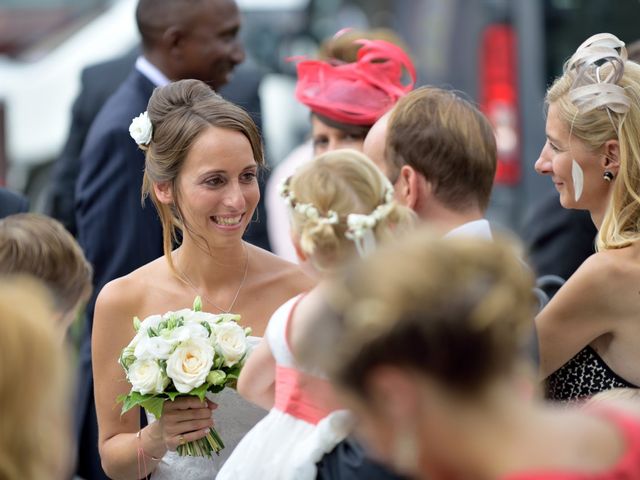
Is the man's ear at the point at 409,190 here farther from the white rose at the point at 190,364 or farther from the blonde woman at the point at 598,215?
the white rose at the point at 190,364

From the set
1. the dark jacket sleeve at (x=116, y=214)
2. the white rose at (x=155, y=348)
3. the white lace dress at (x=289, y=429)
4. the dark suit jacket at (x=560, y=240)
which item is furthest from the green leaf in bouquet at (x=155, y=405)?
the dark suit jacket at (x=560, y=240)

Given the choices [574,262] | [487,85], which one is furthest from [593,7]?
[574,262]

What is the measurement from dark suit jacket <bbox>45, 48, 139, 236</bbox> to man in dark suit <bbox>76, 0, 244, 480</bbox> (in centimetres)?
46

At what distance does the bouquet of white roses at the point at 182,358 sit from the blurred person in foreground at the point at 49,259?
0.23 meters

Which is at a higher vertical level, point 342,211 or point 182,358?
point 342,211

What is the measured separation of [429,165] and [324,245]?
0.58m

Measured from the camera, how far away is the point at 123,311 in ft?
12.8

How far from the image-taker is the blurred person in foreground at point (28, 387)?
7.00ft

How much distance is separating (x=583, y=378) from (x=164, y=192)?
143 cm

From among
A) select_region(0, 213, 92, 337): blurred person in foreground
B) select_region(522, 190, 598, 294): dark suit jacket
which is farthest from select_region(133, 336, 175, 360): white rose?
select_region(522, 190, 598, 294): dark suit jacket

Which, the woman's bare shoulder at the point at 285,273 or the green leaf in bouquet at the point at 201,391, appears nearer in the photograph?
the green leaf in bouquet at the point at 201,391

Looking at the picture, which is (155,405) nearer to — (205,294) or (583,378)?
(205,294)

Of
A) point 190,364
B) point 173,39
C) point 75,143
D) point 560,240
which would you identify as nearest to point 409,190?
point 190,364

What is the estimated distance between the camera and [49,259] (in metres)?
3.59
